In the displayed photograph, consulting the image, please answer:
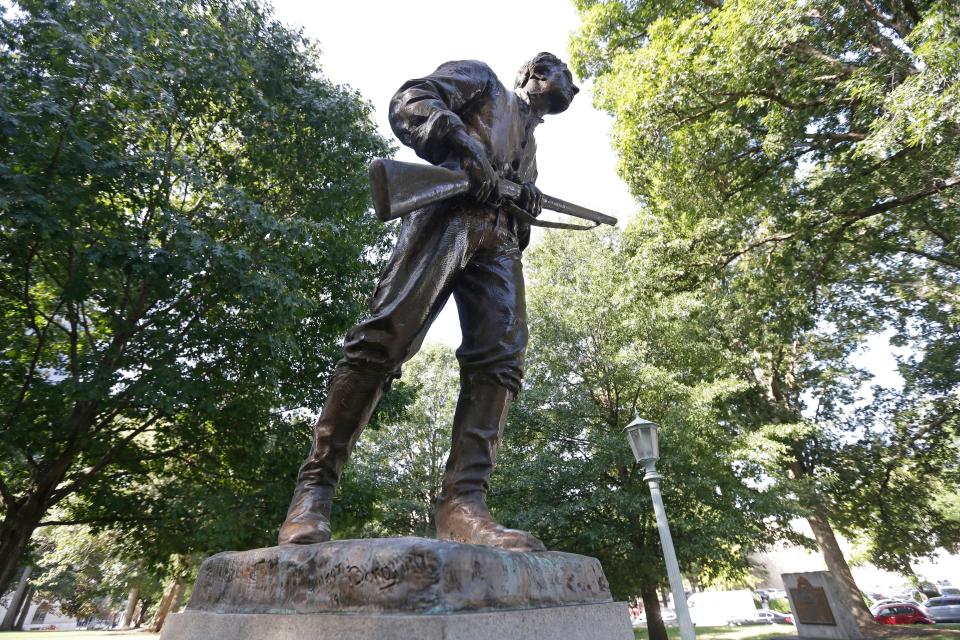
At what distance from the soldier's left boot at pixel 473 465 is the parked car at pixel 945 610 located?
113 feet

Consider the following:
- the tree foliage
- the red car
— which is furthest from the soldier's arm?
the red car

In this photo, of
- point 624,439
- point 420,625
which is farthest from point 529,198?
point 624,439

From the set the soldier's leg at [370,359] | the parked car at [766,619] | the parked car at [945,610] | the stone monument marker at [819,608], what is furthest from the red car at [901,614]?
the soldier's leg at [370,359]

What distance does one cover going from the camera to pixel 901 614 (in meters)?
25.7

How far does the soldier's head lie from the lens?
306cm

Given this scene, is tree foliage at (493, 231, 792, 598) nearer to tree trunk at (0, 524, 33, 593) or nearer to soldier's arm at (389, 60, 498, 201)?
tree trunk at (0, 524, 33, 593)

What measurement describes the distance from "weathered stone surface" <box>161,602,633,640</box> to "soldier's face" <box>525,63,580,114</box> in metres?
2.48

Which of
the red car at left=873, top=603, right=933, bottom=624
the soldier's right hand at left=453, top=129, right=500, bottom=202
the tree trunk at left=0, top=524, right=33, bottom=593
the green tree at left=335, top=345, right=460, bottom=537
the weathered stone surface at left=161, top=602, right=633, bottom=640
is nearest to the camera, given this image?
the weathered stone surface at left=161, top=602, right=633, bottom=640

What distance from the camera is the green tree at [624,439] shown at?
488 inches

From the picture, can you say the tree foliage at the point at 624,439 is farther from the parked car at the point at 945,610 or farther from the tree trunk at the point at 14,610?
the tree trunk at the point at 14,610

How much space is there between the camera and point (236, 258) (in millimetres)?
6895

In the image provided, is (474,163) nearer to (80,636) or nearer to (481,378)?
(481,378)

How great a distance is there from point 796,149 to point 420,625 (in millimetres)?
11156

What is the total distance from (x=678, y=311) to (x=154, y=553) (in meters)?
11.1
